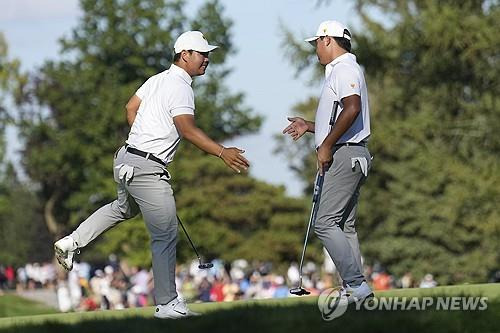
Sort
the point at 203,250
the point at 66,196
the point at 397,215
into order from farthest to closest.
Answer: the point at 66,196 < the point at 203,250 < the point at 397,215

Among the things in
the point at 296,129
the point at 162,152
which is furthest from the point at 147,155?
the point at 296,129

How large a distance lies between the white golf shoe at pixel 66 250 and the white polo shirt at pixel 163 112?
0.99 m

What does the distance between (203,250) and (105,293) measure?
50862 mm

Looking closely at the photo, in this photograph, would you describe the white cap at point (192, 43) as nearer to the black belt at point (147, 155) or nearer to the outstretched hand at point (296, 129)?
the black belt at point (147, 155)

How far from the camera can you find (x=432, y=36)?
33875mm

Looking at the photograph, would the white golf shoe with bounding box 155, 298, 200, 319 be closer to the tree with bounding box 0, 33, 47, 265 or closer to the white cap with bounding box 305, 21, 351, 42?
the white cap with bounding box 305, 21, 351, 42

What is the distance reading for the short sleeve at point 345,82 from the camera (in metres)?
9.10

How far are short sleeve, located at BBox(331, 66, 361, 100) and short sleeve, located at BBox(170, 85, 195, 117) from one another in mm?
1016

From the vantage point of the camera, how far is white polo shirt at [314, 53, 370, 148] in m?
9.14

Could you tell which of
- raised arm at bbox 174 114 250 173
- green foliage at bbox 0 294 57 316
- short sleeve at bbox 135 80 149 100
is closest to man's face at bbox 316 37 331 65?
raised arm at bbox 174 114 250 173

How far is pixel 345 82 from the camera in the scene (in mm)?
9133

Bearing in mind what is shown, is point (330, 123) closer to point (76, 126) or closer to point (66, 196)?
point (76, 126)

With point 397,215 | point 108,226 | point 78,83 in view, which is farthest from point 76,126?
point 108,226

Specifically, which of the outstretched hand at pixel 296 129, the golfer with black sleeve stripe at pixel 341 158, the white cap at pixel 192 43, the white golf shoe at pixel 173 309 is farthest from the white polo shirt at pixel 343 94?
the white golf shoe at pixel 173 309
